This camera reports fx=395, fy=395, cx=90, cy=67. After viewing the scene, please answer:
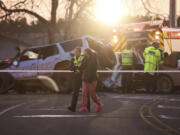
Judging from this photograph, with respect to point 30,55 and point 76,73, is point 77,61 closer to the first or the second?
point 76,73

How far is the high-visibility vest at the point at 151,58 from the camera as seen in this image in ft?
47.2

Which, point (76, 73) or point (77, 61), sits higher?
point (77, 61)

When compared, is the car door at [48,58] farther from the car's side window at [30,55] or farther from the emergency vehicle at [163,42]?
the emergency vehicle at [163,42]

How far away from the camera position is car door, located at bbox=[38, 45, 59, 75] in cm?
1612

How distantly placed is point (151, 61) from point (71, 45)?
3.41m

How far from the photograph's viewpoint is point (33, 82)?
1698 centimetres

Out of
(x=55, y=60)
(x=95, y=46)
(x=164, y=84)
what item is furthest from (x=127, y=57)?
(x=55, y=60)

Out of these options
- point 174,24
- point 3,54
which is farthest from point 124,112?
point 3,54

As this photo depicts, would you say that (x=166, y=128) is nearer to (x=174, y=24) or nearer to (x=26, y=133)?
(x=26, y=133)

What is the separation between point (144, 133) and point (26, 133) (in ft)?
6.72

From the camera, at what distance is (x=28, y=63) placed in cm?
1688

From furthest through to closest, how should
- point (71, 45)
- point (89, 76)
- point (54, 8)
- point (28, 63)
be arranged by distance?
point (54, 8) < point (28, 63) < point (71, 45) < point (89, 76)

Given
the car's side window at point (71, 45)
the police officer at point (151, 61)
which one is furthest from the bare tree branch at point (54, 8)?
the police officer at point (151, 61)

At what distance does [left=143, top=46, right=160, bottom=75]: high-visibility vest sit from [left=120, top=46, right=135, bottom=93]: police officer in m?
1.36
